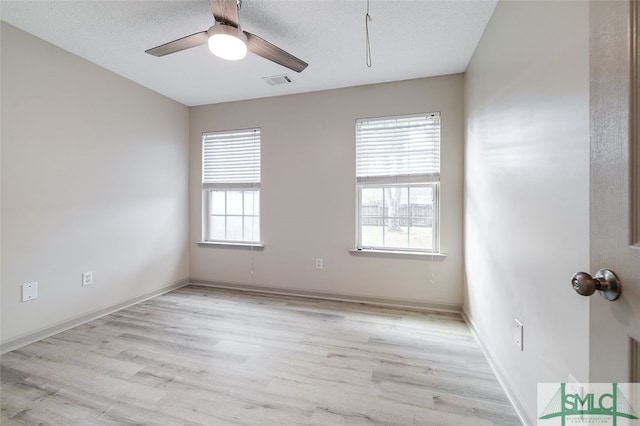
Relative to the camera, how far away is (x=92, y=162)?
8.54 ft

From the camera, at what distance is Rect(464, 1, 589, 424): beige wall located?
1001mm

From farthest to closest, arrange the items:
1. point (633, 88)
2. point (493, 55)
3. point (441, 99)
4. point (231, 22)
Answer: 1. point (441, 99)
2. point (493, 55)
3. point (231, 22)
4. point (633, 88)

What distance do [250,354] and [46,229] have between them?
2.10m

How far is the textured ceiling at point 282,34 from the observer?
1.86 meters

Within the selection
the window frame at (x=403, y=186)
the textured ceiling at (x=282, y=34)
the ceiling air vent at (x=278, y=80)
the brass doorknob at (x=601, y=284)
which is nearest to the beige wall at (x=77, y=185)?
the textured ceiling at (x=282, y=34)

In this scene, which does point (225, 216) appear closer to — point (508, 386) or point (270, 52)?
point (270, 52)

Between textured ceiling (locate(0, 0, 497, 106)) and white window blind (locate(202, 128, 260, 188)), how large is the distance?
2.48 ft

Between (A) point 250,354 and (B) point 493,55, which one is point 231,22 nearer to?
(B) point 493,55

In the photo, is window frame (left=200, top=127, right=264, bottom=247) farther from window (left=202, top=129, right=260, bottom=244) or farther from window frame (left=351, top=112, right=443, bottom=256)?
window frame (left=351, top=112, right=443, bottom=256)

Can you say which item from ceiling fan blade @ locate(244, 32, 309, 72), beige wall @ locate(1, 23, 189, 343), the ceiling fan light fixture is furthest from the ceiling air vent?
beige wall @ locate(1, 23, 189, 343)

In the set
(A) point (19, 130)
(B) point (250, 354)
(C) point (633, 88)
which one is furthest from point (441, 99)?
(A) point (19, 130)

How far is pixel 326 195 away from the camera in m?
3.18

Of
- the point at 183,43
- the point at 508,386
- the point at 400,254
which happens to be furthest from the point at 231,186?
the point at 508,386

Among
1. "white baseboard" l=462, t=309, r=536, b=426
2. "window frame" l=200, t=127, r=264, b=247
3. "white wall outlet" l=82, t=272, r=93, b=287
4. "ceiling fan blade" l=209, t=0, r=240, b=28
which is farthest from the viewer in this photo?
"window frame" l=200, t=127, r=264, b=247
